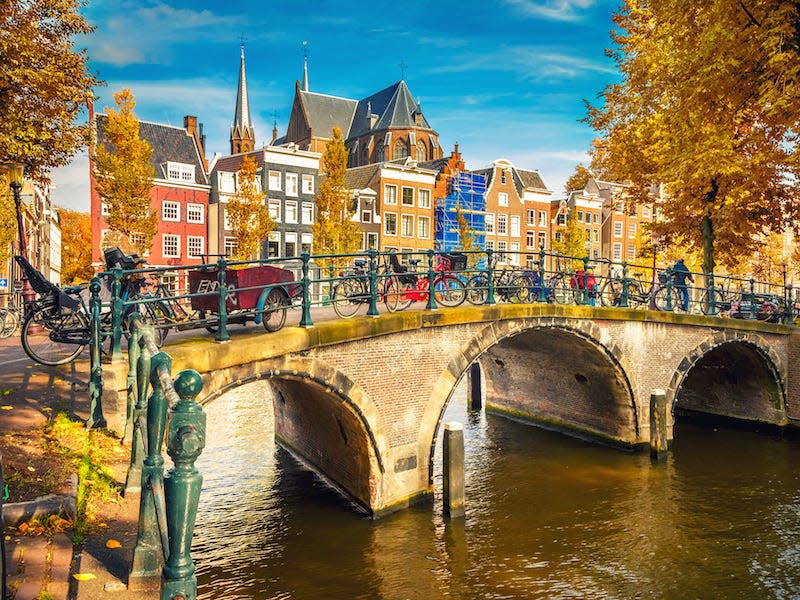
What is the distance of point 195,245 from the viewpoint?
4122cm

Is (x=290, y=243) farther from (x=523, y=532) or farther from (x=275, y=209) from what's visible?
(x=523, y=532)

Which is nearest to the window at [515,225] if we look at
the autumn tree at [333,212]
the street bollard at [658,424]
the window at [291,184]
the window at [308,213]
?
the window at [308,213]

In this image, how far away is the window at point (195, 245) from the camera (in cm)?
4078

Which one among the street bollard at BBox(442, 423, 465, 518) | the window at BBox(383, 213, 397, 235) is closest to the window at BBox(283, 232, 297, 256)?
the window at BBox(383, 213, 397, 235)

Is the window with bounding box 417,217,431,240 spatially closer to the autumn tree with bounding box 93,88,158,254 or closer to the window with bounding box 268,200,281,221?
the window with bounding box 268,200,281,221

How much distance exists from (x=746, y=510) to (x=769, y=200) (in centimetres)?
1251

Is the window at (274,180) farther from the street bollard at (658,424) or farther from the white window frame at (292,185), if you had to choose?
the street bollard at (658,424)

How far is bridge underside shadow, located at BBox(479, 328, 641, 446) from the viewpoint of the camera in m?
17.8

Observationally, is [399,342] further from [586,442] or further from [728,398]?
[728,398]

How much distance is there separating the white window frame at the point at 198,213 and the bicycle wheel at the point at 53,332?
3213cm

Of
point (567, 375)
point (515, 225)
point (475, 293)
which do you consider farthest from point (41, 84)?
point (515, 225)

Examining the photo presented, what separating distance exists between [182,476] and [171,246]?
39780 mm

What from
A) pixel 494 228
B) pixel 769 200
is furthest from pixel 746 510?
pixel 494 228

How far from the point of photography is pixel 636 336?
1753 centimetres
